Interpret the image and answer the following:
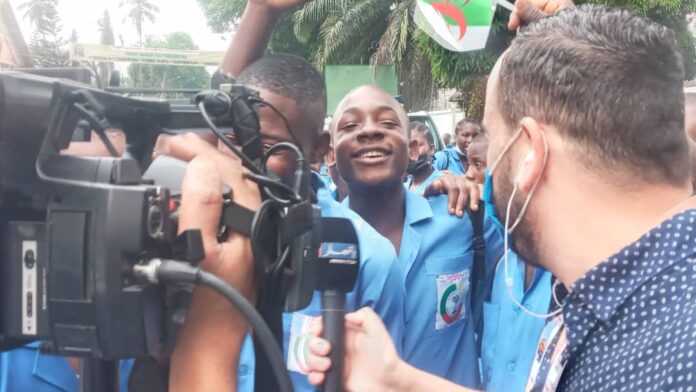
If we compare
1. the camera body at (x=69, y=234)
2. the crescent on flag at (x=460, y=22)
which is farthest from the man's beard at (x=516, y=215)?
the crescent on flag at (x=460, y=22)

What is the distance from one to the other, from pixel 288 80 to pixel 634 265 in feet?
Result: 4.13

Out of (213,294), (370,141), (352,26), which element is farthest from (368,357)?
(352,26)

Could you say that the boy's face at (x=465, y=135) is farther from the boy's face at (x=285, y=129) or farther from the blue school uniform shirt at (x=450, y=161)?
the boy's face at (x=285, y=129)

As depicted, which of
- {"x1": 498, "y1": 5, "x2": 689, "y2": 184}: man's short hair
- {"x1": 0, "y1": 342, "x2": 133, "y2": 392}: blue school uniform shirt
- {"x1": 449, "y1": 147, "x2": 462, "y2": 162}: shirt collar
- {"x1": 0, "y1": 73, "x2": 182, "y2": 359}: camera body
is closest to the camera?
{"x1": 0, "y1": 73, "x2": 182, "y2": 359}: camera body

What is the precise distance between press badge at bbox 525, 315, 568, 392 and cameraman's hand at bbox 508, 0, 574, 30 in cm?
93

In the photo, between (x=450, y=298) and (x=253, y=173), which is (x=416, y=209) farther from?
(x=253, y=173)

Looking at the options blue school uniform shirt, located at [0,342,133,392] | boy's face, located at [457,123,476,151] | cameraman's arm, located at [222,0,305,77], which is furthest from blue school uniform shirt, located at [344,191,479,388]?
boy's face, located at [457,123,476,151]

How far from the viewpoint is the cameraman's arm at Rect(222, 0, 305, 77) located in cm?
209

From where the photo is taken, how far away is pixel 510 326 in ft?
7.22

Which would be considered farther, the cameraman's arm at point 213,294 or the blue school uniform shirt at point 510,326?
the blue school uniform shirt at point 510,326

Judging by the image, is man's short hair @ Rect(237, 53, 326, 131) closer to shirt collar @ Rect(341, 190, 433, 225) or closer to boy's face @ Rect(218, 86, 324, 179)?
boy's face @ Rect(218, 86, 324, 179)

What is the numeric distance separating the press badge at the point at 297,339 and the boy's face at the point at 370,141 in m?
0.77

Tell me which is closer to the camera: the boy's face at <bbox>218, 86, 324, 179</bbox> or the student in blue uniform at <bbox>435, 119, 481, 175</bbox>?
the boy's face at <bbox>218, 86, 324, 179</bbox>

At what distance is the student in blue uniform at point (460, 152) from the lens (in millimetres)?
7270
